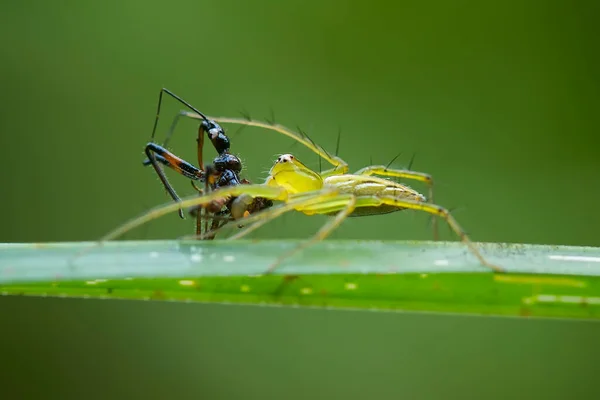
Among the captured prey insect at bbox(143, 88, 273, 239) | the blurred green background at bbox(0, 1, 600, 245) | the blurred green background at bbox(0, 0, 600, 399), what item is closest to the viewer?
the captured prey insect at bbox(143, 88, 273, 239)

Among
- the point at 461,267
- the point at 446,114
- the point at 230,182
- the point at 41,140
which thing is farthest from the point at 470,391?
the point at 41,140

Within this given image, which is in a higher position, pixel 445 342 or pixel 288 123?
pixel 288 123

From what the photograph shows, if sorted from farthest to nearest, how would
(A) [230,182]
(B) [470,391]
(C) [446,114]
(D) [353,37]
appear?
(D) [353,37], (C) [446,114], (B) [470,391], (A) [230,182]

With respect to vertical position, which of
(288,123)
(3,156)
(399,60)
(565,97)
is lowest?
(3,156)

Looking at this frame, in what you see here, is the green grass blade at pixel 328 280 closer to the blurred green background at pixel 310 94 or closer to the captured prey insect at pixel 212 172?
the captured prey insect at pixel 212 172

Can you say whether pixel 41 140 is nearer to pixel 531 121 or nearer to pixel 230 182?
pixel 230 182

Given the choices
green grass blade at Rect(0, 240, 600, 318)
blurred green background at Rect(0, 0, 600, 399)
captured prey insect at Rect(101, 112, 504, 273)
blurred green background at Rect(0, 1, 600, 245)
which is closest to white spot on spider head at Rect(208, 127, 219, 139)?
captured prey insect at Rect(101, 112, 504, 273)

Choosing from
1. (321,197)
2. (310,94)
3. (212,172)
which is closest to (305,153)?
(310,94)

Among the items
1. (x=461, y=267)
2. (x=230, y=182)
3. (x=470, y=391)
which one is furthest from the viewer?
(x=470, y=391)

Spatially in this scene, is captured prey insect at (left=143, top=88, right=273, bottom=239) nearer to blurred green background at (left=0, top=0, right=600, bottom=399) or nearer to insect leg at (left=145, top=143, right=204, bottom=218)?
insect leg at (left=145, top=143, right=204, bottom=218)
